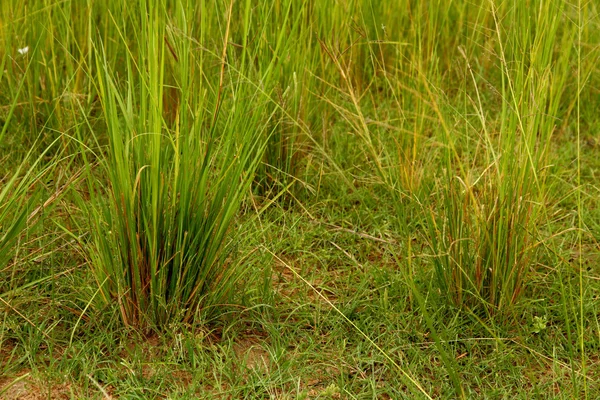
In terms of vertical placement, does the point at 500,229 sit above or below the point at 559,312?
above

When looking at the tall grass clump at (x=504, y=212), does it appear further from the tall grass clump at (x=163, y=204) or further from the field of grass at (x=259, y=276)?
the tall grass clump at (x=163, y=204)

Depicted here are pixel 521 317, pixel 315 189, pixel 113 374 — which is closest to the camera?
pixel 113 374

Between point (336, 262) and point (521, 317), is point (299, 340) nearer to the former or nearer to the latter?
point (336, 262)

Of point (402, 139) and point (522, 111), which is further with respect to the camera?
point (402, 139)

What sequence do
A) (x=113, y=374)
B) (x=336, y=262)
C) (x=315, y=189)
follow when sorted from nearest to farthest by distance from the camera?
(x=113, y=374) < (x=336, y=262) < (x=315, y=189)

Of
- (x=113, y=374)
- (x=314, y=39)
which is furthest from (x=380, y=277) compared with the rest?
(x=314, y=39)

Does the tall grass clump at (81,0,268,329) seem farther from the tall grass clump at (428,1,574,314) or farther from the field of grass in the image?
the tall grass clump at (428,1,574,314)

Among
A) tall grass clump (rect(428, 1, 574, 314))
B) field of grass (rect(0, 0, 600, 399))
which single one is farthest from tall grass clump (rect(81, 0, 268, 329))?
tall grass clump (rect(428, 1, 574, 314))

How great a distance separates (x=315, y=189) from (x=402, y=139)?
0.38 meters

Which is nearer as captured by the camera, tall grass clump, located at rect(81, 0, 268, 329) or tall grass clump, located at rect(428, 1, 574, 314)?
tall grass clump, located at rect(81, 0, 268, 329)

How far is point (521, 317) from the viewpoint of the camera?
228cm

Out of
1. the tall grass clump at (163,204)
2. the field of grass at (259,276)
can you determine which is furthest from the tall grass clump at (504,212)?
the tall grass clump at (163,204)

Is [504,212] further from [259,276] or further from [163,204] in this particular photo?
[163,204]

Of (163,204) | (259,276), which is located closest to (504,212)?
(259,276)
